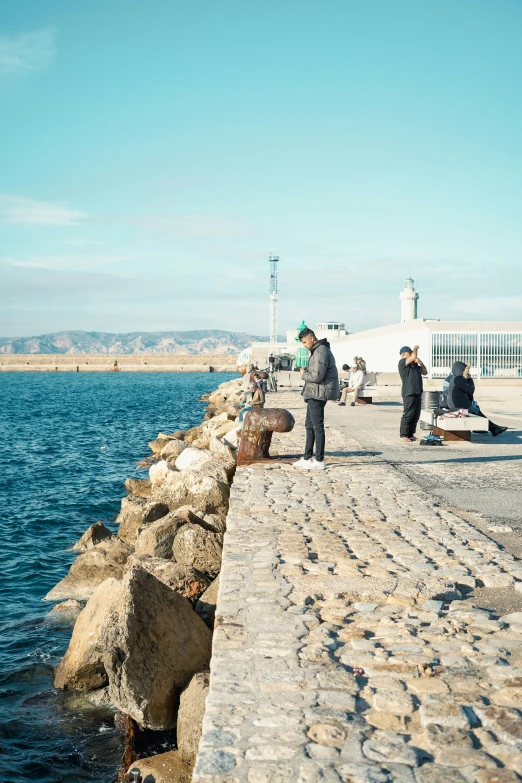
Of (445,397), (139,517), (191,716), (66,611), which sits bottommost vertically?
(66,611)

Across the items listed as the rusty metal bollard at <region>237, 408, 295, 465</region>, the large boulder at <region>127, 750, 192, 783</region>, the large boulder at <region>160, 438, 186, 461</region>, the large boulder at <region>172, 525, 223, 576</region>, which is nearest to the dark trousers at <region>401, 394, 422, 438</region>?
the rusty metal bollard at <region>237, 408, 295, 465</region>

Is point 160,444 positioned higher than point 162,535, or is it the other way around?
point 162,535

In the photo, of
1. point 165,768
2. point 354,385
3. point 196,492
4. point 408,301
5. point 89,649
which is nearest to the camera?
point 165,768

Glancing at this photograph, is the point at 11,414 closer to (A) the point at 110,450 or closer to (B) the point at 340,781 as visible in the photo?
(A) the point at 110,450

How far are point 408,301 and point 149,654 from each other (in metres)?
73.6

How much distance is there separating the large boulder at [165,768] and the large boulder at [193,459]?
649cm

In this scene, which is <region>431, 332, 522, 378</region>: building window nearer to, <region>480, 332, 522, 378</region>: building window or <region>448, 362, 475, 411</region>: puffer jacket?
<region>480, 332, 522, 378</region>: building window

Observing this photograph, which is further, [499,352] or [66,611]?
[499,352]

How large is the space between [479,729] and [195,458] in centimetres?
920

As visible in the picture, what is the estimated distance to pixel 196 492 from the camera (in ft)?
34.8

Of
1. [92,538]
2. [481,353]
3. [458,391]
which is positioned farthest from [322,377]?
[481,353]

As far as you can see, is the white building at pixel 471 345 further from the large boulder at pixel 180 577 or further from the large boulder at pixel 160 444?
the large boulder at pixel 180 577

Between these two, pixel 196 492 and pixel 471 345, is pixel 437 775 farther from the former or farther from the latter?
pixel 471 345

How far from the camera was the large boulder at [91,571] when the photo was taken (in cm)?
962
